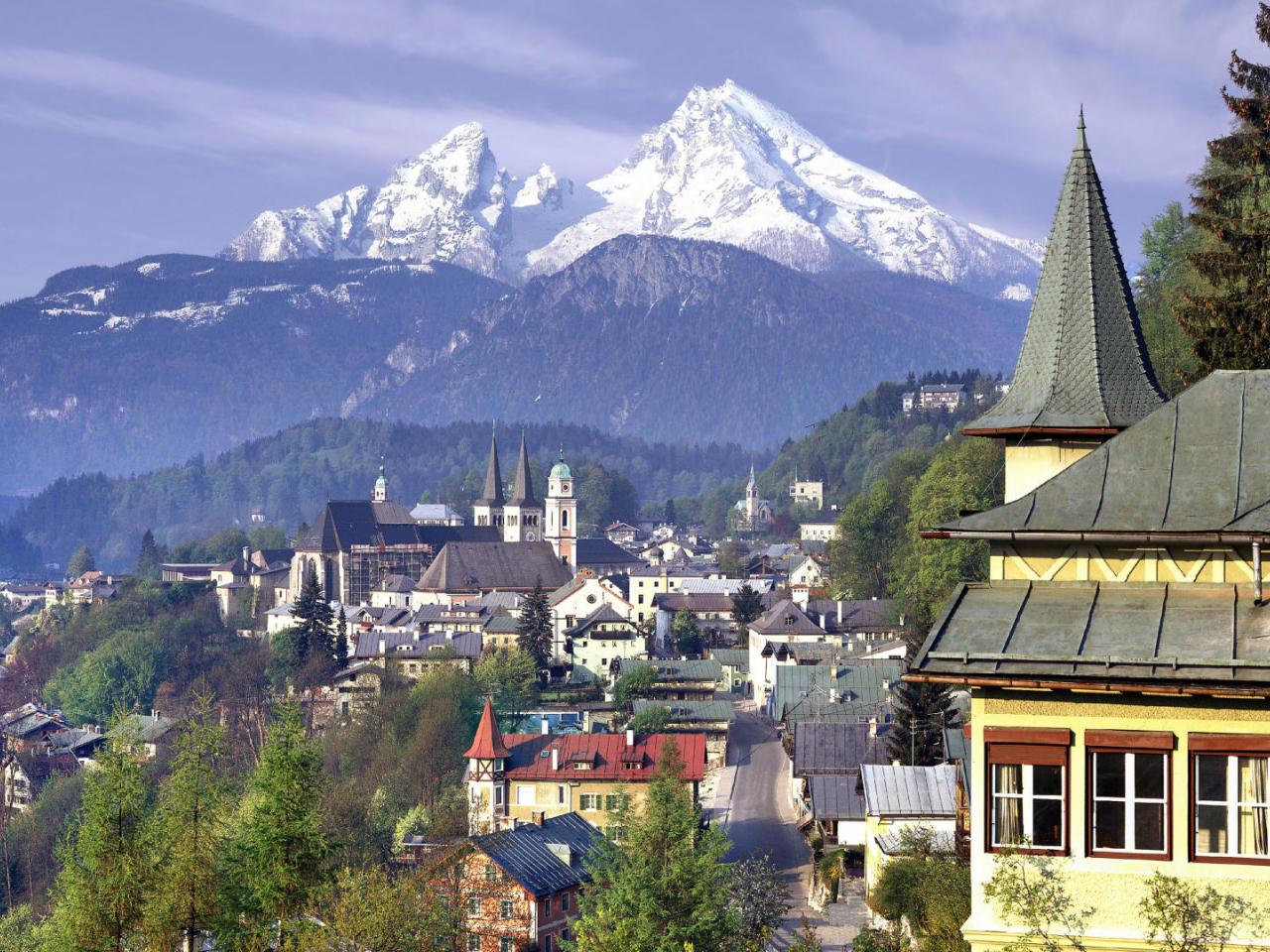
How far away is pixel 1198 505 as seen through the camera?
55.7 ft

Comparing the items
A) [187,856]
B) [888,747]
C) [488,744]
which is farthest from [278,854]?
[488,744]

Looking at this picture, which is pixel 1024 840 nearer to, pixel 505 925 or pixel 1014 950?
pixel 1014 950

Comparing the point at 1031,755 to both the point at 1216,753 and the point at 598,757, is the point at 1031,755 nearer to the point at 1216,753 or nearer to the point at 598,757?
the point at 1216,753

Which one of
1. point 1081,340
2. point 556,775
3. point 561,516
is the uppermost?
point 1081,340

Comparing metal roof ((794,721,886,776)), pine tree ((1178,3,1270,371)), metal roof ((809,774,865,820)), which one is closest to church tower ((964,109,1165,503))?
pine tree ((1178,3,1270,371))

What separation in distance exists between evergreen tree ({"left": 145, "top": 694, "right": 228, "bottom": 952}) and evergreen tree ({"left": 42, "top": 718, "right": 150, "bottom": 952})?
1.26 ft

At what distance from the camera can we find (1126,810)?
16672mm

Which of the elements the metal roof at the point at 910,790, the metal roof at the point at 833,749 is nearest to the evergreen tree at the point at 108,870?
the metal roof at the point at 910,790

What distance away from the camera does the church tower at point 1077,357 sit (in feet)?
67.1

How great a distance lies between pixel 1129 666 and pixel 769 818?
5526 centimetres

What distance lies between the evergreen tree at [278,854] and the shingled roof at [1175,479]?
20.4 m

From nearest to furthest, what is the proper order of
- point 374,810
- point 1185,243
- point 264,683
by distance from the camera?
point 1185,243 < point 374,810 < point 264,683

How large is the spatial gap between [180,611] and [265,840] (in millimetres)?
142759

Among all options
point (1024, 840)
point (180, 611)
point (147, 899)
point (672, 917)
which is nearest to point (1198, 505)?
point (1024, 840)
